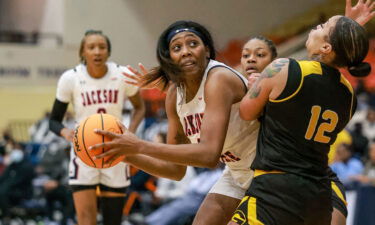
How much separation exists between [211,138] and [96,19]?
15473mm

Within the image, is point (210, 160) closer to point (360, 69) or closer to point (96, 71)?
point (360, 69)

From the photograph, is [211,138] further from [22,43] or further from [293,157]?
[22,43]

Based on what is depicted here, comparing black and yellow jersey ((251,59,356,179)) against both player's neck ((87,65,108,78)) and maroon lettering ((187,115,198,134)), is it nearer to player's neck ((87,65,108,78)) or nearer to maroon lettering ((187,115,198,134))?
maroon lettering ((187,115,198,134))

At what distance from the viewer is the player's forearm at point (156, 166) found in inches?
163

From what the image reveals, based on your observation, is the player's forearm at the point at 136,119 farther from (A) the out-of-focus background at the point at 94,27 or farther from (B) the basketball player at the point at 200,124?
(A) the out-of-focus background at the point at 94,27

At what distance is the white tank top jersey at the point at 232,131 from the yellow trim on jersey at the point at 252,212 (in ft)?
2.16

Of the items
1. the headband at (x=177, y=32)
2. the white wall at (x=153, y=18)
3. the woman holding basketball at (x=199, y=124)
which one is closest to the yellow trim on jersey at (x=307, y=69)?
the woman holding basketball at (x=199, y=124)

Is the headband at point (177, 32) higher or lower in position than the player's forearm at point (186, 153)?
higher

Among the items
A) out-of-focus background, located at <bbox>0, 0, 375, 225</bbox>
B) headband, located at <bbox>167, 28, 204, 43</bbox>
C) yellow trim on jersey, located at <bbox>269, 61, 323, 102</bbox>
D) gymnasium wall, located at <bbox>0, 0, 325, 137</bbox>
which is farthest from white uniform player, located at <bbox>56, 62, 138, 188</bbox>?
gymnasium wall, located at <bbox>0, 0, 325, 137</bbox>

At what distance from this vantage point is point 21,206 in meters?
12.6

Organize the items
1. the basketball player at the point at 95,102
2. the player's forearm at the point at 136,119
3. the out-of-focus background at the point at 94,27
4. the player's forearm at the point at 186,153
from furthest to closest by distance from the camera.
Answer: the out-of-focus background at the point at 94,27 < the player's forearm at the point at 136,119 < the basketball player at the point at 95,102 < the player's forearm at the point at 186,153

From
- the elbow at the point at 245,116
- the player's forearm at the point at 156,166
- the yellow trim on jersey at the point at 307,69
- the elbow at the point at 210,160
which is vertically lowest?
the player's forearm at the point at 156,166

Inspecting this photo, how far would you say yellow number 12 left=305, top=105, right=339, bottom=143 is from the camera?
12.0 feet

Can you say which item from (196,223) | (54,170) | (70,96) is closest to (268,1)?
(54,170)
